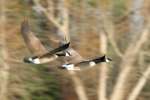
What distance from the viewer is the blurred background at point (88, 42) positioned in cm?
675

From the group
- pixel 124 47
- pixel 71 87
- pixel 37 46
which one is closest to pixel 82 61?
pixel 37 46

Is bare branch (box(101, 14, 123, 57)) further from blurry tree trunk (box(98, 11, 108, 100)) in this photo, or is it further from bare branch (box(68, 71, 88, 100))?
bare branch (box(68, 71, 88, 100))

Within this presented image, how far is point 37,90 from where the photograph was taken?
7.93m

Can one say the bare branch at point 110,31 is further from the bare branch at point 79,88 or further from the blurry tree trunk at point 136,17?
the bare branch at point 79,88

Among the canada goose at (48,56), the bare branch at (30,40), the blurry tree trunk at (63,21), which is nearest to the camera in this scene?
the canada goose at (48,56)

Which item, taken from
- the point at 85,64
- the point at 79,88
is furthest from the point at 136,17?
the point at 85,64

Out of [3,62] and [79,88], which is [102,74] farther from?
[3,62]

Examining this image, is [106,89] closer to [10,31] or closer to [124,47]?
[124,47]

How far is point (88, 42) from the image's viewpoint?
22.7ft

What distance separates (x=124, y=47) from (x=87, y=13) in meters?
0.74

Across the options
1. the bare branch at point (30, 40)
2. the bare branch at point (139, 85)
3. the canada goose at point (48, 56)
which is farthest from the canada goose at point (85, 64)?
the bare branch at point (139, 85)

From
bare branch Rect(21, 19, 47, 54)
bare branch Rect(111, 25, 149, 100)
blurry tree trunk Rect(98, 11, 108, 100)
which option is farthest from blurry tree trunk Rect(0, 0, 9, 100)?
bare branch Rect(21, 19, 47, 54)

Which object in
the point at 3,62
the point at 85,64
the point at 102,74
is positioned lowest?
the point at 85,64

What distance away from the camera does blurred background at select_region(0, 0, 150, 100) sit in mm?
6750
